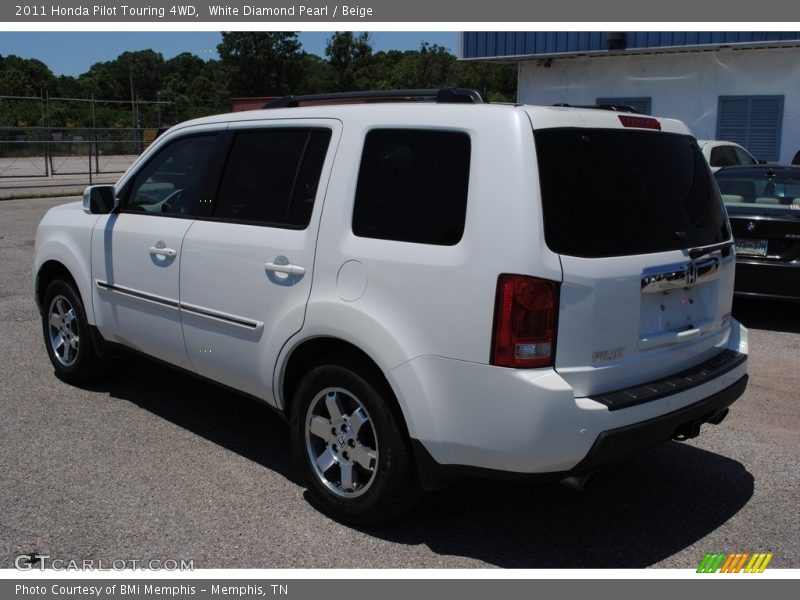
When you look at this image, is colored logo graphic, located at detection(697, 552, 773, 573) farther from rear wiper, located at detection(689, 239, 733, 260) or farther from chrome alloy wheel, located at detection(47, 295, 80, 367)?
chrome alloy wheel, located at detection(47, 295, 80, 367)

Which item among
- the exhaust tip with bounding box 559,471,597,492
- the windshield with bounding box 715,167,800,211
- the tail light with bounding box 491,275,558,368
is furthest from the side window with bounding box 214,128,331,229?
the windshield with bounding box 715,167,800,211

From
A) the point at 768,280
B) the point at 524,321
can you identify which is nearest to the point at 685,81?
the point at 768,280

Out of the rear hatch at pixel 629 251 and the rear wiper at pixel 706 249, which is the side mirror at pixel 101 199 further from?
the rear wiper at pixel 706 249

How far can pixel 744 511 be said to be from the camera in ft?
13.5

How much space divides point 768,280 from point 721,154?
588 cm

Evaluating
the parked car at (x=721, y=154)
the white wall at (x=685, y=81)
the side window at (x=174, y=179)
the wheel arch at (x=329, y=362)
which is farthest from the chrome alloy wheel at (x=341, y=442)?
the white wall at (x=685, y=81)

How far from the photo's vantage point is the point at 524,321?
3.22m

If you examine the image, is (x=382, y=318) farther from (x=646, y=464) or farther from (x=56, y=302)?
(x=56, y=302)

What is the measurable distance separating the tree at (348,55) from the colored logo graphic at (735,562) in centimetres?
5428

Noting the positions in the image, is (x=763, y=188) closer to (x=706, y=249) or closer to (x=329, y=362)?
(x=706, y=249)

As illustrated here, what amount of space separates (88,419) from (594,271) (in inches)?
141

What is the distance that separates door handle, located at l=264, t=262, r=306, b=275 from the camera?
155 inches

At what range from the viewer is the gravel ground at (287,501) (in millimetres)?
3688

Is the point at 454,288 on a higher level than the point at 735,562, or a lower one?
higher
